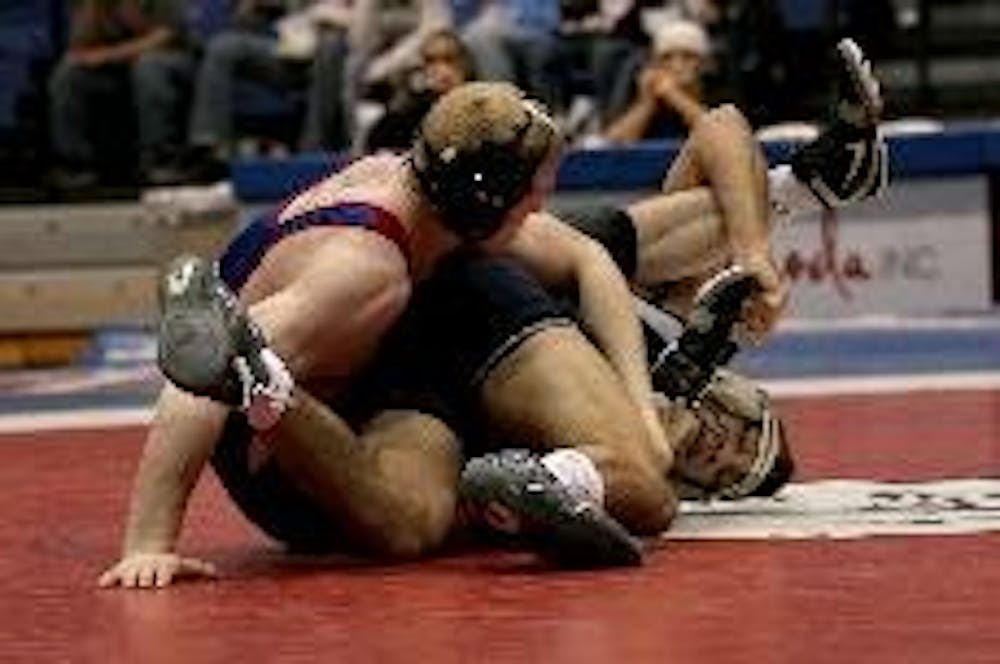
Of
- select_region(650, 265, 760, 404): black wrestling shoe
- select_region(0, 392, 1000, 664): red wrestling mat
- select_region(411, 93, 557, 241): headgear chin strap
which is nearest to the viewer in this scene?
select_region(0, 392, 1000, 664): red wrestling mat

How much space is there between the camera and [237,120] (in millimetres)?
11297

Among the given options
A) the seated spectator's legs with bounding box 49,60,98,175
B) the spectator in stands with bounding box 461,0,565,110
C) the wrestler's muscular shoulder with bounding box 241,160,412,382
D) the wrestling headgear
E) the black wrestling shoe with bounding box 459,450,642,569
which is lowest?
the seated spectator's legs with bounding box 49,60,98,175

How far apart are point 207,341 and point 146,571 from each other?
0.44m

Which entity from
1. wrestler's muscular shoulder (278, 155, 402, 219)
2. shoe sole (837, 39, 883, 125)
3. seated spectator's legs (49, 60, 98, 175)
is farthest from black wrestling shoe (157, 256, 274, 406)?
seated spectator's legs (49, 60, 98, 175)

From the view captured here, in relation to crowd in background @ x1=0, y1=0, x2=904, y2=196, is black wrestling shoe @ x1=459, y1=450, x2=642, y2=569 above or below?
above

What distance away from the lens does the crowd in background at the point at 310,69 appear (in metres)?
10.8

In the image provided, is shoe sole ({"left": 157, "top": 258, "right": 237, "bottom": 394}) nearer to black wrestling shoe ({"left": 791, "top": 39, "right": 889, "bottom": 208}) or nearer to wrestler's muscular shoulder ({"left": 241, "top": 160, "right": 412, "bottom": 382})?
wrestler's muscular shoulder ({"left": 241, "top": 160, "right": 412, "bottom": 382})

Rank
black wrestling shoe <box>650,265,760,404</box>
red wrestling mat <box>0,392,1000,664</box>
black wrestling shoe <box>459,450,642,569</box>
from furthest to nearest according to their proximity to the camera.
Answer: black wrestling shoe <box>650,265,760,404</box> < black wrestling shoe <box>459,450,642,569</box> < red wrestling mat <box>0,392,1000,664</box>

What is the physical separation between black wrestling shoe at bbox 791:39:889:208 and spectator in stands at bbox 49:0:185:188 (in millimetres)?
6514

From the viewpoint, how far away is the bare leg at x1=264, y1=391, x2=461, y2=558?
12.5 feet

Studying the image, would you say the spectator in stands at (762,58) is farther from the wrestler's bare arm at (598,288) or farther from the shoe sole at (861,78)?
the wrestler's bare arm at (598,288)

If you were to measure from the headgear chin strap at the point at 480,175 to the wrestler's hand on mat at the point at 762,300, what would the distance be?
2.00 feet

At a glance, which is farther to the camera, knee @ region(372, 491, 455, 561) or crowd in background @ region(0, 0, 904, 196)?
crowd in background @ region(0, 0, 904, 196)

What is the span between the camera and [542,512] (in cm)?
376
